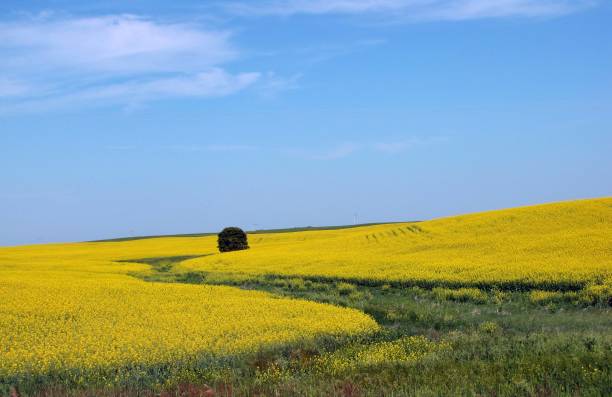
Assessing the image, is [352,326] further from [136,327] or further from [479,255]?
[479,255]

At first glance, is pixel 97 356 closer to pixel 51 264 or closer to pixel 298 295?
pixel 298 295

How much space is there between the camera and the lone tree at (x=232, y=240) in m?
52.4

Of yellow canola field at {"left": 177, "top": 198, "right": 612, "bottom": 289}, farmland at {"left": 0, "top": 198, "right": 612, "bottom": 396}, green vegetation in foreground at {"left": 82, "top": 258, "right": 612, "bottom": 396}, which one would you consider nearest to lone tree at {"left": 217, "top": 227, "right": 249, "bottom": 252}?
yellow canola field at {"left": 177, "top": 198, "right": 612, "bottom": 289}

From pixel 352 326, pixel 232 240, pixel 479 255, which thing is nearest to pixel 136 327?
pixel 352 326

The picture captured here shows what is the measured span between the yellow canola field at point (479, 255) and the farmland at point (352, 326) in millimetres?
109

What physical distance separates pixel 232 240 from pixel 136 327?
38311 millimetres

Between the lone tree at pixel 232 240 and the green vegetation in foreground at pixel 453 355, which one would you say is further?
the lone tree at pixel 232 240

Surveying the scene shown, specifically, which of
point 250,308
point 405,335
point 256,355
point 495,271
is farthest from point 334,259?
point 256,355

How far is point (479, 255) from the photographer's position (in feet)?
88.2

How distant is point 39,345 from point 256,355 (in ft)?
15.9

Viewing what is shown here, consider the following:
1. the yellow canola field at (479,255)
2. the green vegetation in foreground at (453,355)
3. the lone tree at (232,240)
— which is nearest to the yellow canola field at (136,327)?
the green vegetation in foreground at (453,355)

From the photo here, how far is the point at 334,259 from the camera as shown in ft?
105

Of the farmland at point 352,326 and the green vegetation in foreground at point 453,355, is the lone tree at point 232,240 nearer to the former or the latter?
the farmland at point 352,326

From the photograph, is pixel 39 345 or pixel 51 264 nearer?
pixel 39 345
